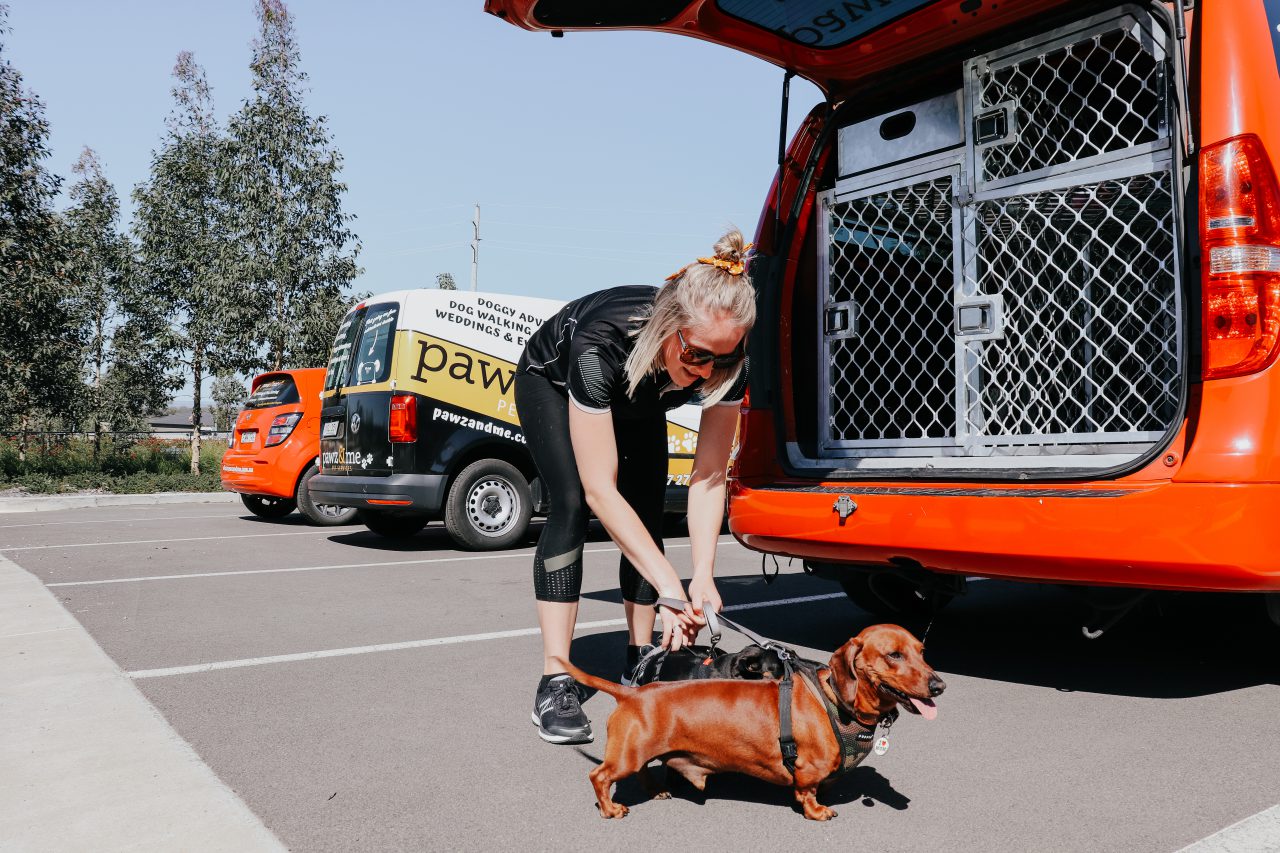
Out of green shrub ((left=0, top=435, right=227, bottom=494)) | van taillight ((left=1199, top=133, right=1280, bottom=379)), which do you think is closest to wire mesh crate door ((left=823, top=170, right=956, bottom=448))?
van taillight ((left=1199, top=133, right=1280, bottom=379))

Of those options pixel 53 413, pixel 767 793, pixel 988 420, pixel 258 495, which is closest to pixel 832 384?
pixel 988 420

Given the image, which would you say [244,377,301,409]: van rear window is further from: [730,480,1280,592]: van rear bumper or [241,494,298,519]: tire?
[730,480,1280,592]: van rear bumper

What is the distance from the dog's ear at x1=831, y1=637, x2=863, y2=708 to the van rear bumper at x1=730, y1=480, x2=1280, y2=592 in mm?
987

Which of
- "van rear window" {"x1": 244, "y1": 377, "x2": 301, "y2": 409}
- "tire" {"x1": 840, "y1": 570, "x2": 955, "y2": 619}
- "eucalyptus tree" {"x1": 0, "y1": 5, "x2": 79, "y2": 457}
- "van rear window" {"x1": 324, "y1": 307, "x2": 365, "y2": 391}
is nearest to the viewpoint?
"tire" {"x1": 840, "y1": 570, "x2": 955, "y2": 619}

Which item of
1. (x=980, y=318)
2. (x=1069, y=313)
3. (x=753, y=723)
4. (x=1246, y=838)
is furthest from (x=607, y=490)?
(x=1069, y=313)

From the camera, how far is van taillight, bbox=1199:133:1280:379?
2605 millimetres

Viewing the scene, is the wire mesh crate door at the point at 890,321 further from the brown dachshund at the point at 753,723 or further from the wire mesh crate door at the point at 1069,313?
the brown dachshund at the point at 753,723

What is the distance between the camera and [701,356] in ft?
8.42

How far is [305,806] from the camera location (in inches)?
90.6

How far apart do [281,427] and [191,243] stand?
11.7 m

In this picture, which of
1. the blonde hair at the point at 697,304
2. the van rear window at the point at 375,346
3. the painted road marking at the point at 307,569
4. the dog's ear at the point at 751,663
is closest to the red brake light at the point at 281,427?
the van rear window at the point at 375,346

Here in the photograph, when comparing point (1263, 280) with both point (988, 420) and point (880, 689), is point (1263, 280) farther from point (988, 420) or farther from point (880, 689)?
point (880, 689)

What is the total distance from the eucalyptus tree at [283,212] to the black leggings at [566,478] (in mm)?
16683

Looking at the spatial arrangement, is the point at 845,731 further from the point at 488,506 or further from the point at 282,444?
the point at 282,444
